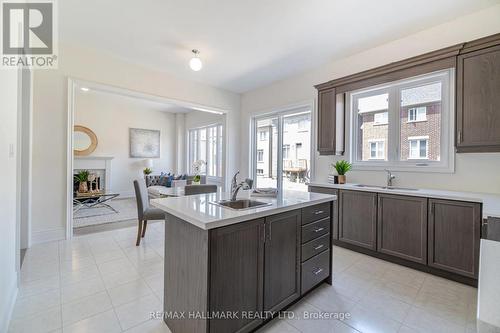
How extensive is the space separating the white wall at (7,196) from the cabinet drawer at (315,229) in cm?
Result: 215

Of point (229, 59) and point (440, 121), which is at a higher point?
point (229, 59)

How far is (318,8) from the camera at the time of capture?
2.41m

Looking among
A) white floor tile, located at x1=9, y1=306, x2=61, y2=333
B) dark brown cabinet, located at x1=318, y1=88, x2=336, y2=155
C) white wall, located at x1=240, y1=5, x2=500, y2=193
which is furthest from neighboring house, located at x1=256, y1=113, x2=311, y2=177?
white floor tile, located at x1=9, y1=306, x2=61, y2=333

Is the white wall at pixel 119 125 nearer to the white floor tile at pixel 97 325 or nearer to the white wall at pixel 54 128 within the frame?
the white wall at pixel 54 128

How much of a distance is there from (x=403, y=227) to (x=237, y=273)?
2.21m

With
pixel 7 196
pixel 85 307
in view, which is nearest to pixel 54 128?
pixel 7 196

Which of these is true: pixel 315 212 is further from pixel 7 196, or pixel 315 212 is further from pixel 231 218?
pixel 7 196

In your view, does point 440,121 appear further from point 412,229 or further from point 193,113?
point 193,113

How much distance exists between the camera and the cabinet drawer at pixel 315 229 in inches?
75.3

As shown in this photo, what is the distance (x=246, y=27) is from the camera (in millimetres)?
2799

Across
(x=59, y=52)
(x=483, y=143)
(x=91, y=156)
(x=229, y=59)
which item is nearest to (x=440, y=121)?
(x=483, y=143)

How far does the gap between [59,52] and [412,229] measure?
207 inches

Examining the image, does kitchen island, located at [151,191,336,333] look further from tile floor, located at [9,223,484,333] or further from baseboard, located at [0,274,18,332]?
baseboard, located at [0,274,18,332]

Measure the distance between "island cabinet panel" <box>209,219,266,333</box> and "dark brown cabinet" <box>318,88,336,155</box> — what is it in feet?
7.97
